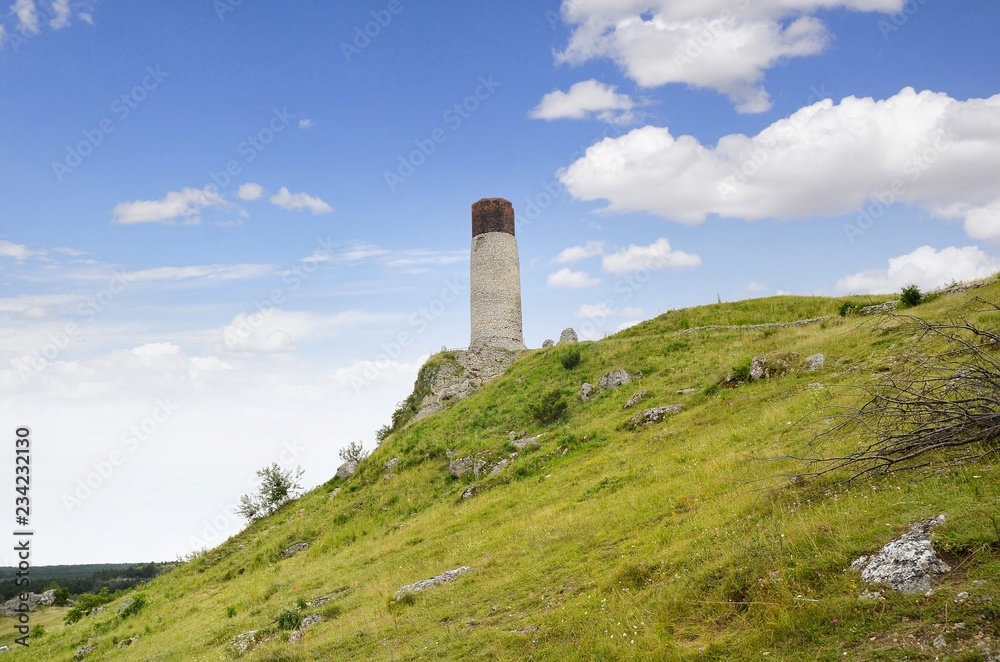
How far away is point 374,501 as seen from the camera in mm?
30031

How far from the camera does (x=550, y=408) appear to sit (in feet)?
101

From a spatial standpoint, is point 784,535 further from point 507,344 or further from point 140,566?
point 140,566

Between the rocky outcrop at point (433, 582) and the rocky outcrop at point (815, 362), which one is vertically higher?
the rocky outcrop at point (815, 362)

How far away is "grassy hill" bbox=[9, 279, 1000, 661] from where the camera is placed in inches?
307

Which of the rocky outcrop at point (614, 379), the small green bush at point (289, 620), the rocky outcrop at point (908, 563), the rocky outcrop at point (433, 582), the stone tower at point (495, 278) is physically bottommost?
the small green bush at point (289, 620)

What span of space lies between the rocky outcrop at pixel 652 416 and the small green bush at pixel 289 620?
12895mm

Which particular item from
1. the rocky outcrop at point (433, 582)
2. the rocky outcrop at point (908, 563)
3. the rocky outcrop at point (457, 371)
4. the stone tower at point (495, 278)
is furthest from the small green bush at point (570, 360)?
the rocky outcrop at point (908, 563)

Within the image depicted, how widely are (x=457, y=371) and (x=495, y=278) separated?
29.8 feet

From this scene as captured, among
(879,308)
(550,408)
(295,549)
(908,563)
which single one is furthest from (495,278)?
(908,563)

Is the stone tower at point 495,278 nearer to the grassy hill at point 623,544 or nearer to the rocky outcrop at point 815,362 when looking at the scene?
the grassy hill at point 623,544

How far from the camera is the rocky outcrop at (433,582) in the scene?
1462 cm

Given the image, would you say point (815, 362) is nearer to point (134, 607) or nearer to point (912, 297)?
point (912, 297)

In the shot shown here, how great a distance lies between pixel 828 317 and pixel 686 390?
1168 centimetres

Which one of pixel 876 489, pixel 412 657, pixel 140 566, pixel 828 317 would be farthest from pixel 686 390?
pixel 140 566
